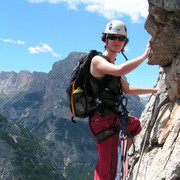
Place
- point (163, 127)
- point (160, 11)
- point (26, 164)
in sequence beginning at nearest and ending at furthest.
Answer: point (160, 11), point (163, 127), point (26, 164)

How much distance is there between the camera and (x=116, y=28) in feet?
17.2

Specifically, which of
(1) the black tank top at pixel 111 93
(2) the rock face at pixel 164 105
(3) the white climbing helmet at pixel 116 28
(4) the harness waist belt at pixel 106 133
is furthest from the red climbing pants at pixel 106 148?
(3) the white climbing helmet at pixel 116 28

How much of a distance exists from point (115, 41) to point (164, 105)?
212 cm

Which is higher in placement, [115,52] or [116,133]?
[115,52]

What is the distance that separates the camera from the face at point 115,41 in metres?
5.26

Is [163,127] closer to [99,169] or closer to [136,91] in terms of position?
[136,91]

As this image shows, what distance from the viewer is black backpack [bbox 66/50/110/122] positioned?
5.31m

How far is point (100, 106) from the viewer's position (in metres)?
5.21

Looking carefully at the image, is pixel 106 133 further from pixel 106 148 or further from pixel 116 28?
pixel 116 28

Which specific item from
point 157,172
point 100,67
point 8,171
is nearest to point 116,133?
point 157,172

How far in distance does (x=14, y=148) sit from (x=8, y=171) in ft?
64.4

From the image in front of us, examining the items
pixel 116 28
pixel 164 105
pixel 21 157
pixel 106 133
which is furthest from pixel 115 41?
pixel 21 157

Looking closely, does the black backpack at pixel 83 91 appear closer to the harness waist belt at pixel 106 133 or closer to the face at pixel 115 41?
the face at pixel 115 41

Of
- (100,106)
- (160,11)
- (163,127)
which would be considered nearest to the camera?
(160,11)
